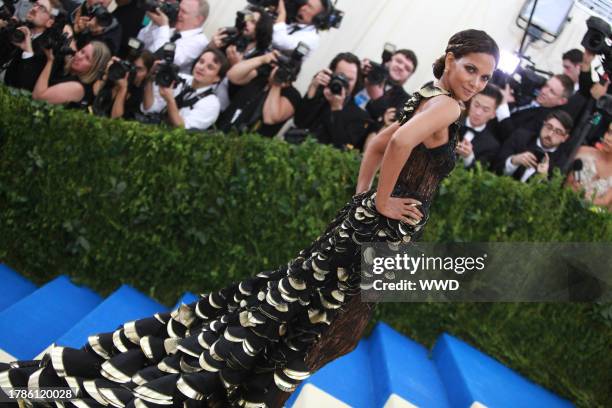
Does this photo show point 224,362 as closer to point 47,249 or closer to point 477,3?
point 47,249

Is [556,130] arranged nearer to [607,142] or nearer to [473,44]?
[607,142]

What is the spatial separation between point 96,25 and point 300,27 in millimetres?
1497

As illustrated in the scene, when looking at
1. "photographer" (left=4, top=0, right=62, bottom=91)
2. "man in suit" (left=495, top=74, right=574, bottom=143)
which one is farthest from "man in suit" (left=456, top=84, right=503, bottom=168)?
"photographer" (left=4, top=0, right=62, bottom=91)

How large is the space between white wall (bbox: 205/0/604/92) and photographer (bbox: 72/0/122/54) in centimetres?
154

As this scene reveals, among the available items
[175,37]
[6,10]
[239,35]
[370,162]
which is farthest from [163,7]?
[370,162]

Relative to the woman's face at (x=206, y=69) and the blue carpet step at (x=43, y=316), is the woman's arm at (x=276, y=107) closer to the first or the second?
the woman's face at (x=206, y=69)

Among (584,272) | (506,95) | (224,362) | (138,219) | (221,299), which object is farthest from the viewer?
(506,95)

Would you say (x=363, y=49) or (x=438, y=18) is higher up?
(x=438, y=18)

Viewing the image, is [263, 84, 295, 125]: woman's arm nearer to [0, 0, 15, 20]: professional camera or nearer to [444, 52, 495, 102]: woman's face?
[0, 0, 15, 20]: professional camera

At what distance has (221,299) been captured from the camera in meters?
2.61

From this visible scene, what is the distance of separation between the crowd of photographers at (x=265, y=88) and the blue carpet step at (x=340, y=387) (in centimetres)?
144

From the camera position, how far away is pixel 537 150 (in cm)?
444

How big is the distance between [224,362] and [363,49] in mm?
4683

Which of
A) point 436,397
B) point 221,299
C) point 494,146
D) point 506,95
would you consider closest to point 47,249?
point 221,299
